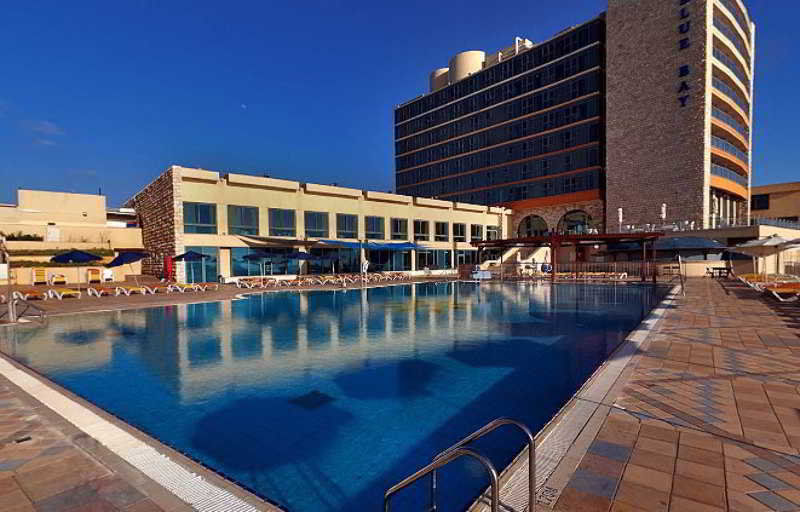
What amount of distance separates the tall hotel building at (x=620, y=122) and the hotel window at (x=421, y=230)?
15.4 metres

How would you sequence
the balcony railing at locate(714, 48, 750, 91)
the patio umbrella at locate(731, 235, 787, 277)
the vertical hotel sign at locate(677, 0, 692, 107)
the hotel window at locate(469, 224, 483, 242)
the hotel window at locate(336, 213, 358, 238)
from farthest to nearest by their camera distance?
1. the hotel window at locate(469, 224, 483, 242)
2. the balcony railing at locate(714, 48, 750, 91)
3. the vertical hotel sign at locate(677, 0, 692, 107)
4. the hotel window at locate(336, 213, 358, 238)
5. the patio umbrella at locate(731, 235, 787, 277)

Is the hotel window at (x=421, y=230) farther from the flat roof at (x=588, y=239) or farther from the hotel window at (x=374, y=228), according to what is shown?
the flat roof at (x=588, y=239)

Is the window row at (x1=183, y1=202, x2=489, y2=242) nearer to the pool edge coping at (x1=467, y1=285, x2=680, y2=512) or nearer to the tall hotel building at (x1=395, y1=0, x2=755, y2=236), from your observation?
the tall hotel building at (x1=395, y1=0, x2=755, y2=236)

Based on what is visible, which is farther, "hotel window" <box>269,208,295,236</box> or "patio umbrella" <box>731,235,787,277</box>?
"hotel window" <box>269,208,295,236</box>

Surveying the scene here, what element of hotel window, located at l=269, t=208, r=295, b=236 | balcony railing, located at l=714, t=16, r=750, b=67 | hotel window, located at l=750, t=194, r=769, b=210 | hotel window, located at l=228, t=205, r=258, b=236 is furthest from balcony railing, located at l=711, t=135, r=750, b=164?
hotel window, located at l=228, t=205, r=258, b=236

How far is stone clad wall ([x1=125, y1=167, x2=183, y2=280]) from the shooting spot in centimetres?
2291

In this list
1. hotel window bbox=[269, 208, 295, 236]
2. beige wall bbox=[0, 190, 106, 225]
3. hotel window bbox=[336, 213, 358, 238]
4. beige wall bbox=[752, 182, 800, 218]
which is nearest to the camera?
beige wall bbox=[0, 190, 106, 225]

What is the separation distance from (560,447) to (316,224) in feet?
90.0

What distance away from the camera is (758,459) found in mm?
3268

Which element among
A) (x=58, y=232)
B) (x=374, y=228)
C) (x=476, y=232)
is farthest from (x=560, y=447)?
(x=476, y=232)

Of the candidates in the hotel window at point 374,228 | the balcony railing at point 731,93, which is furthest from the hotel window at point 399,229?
the balcony railing at point 731,93

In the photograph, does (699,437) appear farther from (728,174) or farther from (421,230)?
(728,174)

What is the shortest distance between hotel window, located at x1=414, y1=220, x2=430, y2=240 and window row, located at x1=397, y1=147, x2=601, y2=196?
16738 mm

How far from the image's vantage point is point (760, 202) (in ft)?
164
